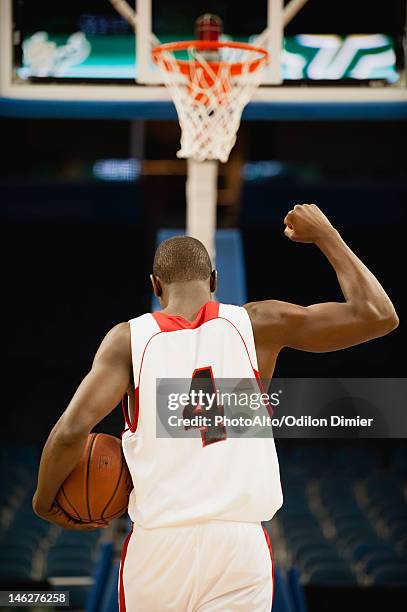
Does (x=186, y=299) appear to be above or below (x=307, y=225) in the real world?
below

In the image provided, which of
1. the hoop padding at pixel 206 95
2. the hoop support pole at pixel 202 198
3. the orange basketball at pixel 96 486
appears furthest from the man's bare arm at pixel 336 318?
the hoop support pole at pixel 202 198

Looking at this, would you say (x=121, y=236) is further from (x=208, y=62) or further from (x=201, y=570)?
(x=201, y=570)

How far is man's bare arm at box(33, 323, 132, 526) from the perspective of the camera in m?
2.42

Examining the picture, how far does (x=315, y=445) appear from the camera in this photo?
11555mm

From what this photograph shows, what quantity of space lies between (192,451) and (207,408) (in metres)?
0.13

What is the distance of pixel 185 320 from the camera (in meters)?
2.61

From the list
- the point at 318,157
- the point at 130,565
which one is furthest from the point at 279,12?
the point at 318,157

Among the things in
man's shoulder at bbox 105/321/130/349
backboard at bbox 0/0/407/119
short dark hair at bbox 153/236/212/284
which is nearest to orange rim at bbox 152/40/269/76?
backboard at bbox 0/0/407/119

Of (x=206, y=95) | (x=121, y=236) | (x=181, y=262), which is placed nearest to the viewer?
(x=181, y=262)

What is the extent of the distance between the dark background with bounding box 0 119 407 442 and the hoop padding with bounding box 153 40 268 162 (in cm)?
549

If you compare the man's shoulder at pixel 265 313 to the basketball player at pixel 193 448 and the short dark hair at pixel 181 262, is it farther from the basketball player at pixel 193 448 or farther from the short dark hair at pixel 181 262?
the short dark hair at pixel 181 262

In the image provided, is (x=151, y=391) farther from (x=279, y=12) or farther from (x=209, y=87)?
(x=279, y=12)

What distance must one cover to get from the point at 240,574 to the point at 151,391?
0.52 metres

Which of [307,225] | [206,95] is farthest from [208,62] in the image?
[307,225]
